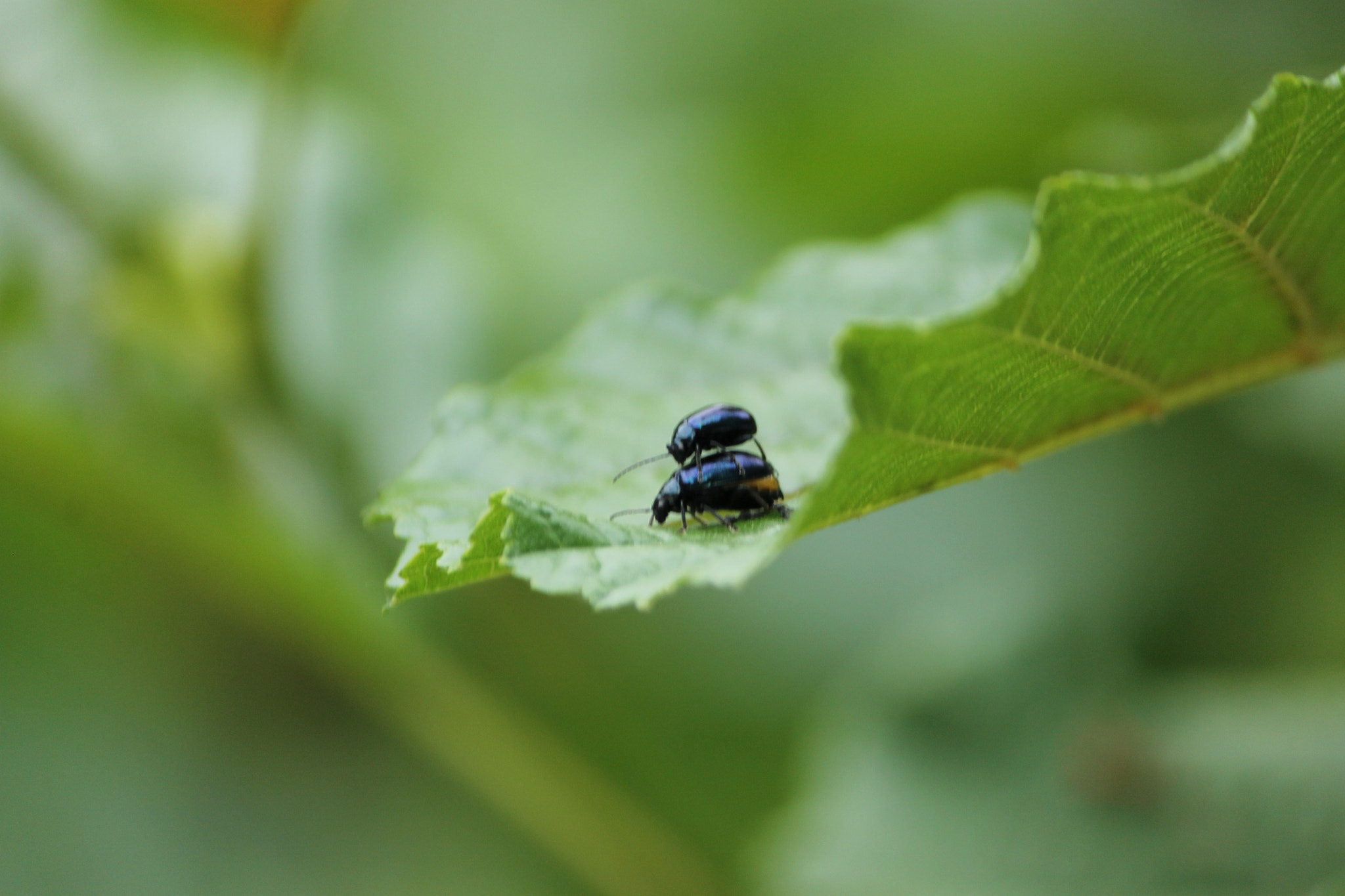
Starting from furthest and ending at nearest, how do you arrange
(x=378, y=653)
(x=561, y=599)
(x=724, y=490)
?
(x=561, y=599) → (x=378, y=653) → (x=724, y=490)

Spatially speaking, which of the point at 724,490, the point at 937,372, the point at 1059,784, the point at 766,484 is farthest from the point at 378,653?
the point at 937,372

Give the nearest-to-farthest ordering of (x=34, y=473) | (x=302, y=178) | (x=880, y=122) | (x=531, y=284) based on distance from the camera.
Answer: (x=34, y=473) < (x=302, y=178) < (x=880, y=122) < (x=531, y=284)

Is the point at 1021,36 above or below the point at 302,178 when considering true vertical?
above

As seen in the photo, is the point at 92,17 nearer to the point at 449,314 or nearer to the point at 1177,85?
the point at 449,314

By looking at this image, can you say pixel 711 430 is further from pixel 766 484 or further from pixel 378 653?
pixel 378 653

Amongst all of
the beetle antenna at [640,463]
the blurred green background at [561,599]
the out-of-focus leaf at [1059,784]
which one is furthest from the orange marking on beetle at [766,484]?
the out-of-focus leaf at [1059,784]

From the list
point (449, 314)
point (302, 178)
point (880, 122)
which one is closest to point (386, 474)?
point (449, 314)
